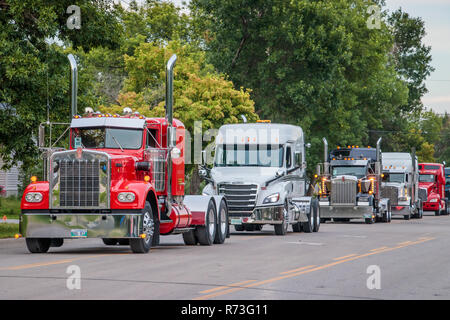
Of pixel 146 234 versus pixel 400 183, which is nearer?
pixel 146 234

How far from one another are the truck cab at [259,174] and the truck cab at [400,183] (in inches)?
754

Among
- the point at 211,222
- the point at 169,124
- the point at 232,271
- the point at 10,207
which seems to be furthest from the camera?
the point at 10,207

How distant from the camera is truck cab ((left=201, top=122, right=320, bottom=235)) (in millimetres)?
29391

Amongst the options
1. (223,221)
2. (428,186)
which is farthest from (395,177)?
(223,221)

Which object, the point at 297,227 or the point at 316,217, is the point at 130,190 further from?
the point at 316,217

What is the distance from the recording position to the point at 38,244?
20641 mm

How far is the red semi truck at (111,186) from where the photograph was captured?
1998 cm

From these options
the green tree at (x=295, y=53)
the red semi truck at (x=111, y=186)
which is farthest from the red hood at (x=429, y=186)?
the red semi truck at (x=111, y=186)

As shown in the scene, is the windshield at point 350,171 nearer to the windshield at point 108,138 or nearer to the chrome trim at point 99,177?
the windshield at point 108,138

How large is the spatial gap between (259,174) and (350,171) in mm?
15001

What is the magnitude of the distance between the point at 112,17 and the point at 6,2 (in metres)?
3.33
